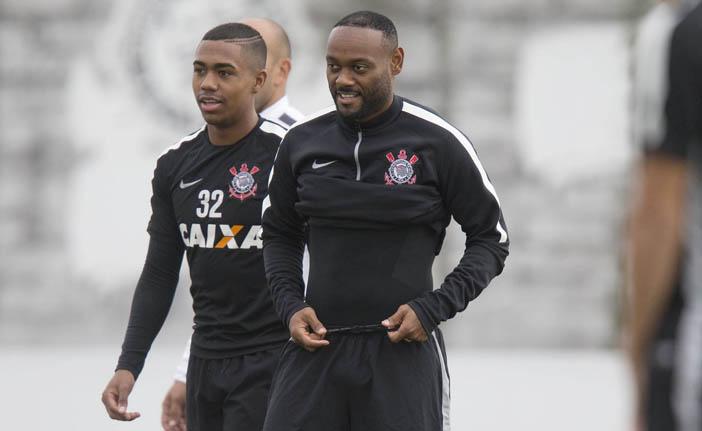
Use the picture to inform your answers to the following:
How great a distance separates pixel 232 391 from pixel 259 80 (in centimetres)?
106

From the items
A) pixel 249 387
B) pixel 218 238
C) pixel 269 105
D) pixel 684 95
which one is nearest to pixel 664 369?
pixel 684 95

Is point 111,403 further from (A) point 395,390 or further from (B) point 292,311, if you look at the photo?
(A) point 395,390

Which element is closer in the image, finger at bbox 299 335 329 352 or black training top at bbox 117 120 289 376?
finger at bbox 299 335 329 352

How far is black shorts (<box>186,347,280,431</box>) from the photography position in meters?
4.72

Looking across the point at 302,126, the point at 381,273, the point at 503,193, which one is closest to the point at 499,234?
the point at 381,273

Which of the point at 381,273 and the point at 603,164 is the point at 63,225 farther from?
the point at 381,273

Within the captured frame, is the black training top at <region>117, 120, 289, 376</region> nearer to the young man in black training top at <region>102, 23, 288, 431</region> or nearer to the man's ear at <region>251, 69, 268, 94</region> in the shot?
the young man in black training top at <region>102, 23, 288, 431</region>

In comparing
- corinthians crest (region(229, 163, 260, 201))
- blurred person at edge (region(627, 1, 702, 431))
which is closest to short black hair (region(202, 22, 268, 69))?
corinthians crest (region(229, 163, 260, 201))

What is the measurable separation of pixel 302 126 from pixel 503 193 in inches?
316

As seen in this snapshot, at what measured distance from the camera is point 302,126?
440cm

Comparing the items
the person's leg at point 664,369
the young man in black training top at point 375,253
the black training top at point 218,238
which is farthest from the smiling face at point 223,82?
the person's leg at point 664,369

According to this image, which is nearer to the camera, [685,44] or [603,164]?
[685,44]

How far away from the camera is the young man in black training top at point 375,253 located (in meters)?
4.14

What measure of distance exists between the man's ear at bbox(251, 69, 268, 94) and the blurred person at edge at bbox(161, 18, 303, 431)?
0.11 metres
